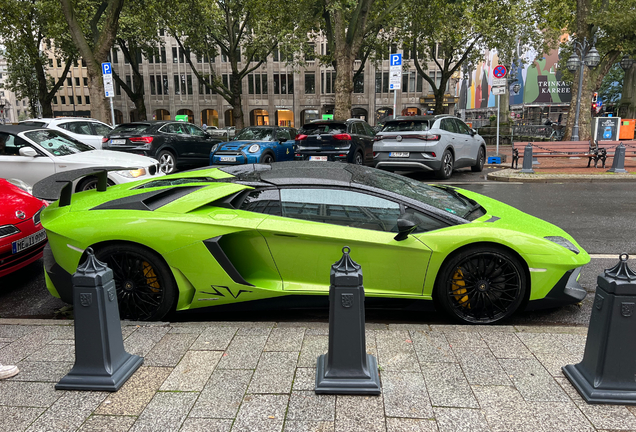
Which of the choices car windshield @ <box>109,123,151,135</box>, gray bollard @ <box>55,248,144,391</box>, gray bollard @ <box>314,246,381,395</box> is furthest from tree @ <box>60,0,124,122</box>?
gray bollard @ <box>314,246,381,395</box>

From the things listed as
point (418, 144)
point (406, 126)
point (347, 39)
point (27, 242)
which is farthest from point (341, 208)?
point (347, 39)

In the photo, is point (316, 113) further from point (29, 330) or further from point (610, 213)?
point (29, 330)

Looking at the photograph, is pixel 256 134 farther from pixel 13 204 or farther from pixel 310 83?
pixel 310 83

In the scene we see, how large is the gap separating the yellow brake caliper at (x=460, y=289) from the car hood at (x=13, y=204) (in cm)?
421

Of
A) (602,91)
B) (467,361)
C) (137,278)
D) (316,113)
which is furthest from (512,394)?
(602,91)

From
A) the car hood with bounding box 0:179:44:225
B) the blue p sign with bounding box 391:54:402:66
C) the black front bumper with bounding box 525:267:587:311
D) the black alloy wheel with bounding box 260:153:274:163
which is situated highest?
the blue p sign with bounding box 391:54:402:66

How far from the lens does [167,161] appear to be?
12914mm

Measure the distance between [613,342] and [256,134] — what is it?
12.2 m

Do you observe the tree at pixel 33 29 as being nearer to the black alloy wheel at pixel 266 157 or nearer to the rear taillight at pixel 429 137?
the black alloy wheel at pixel 266 157

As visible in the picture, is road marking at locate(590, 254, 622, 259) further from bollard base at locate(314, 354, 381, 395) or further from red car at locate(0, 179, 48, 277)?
red car at locate(0, 179, 48, 277)

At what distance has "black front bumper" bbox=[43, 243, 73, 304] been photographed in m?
3.62

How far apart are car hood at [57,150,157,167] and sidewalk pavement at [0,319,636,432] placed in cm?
535

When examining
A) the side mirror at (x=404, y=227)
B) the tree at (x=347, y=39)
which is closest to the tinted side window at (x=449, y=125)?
the tree at (x=347, y=39)

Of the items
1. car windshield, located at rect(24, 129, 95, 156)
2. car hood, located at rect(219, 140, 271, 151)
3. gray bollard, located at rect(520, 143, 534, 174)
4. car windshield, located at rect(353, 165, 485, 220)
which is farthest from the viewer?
gray bollard, located at rect(520, 143, 534, 174)
